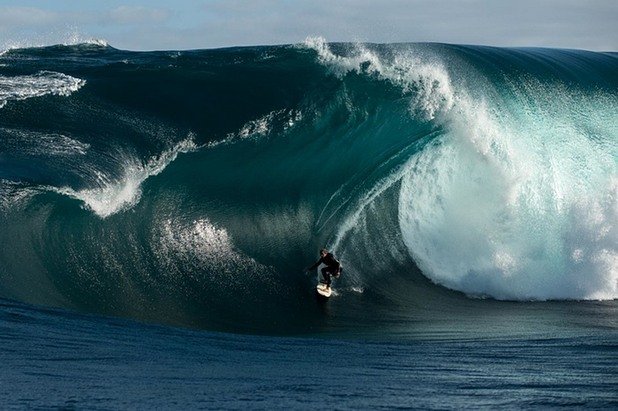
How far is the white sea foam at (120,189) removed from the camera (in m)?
15.5

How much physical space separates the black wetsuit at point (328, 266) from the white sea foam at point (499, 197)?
72.2 inches

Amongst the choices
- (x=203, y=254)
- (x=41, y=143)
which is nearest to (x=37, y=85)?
(x=41, y=143)

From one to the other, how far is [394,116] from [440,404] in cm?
1137

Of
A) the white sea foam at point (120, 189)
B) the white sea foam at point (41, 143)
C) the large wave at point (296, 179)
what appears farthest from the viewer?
the white sea foam at point (41, 143)

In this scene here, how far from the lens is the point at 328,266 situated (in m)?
15.2

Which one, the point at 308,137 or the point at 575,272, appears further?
the point at 308,137

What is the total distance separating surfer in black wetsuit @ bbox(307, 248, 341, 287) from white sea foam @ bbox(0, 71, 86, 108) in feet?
20.7

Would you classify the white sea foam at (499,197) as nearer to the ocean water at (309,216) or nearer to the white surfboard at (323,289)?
the ocean water at (309,216)

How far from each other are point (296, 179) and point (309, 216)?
1.02 metres

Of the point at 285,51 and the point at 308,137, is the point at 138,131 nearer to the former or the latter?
the point at 308,137

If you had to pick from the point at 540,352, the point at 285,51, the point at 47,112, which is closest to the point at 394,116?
the point at 285,51

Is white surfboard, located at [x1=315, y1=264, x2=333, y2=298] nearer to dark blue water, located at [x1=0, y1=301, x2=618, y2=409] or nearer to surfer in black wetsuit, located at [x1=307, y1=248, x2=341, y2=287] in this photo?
surfer in black wetsuit, located at [x1=307, y1=248, x2=341, y2=287]

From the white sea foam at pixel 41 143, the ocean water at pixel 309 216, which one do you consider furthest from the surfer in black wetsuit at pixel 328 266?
the white sea foam at pixel 41 143

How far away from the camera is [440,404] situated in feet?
26.9
